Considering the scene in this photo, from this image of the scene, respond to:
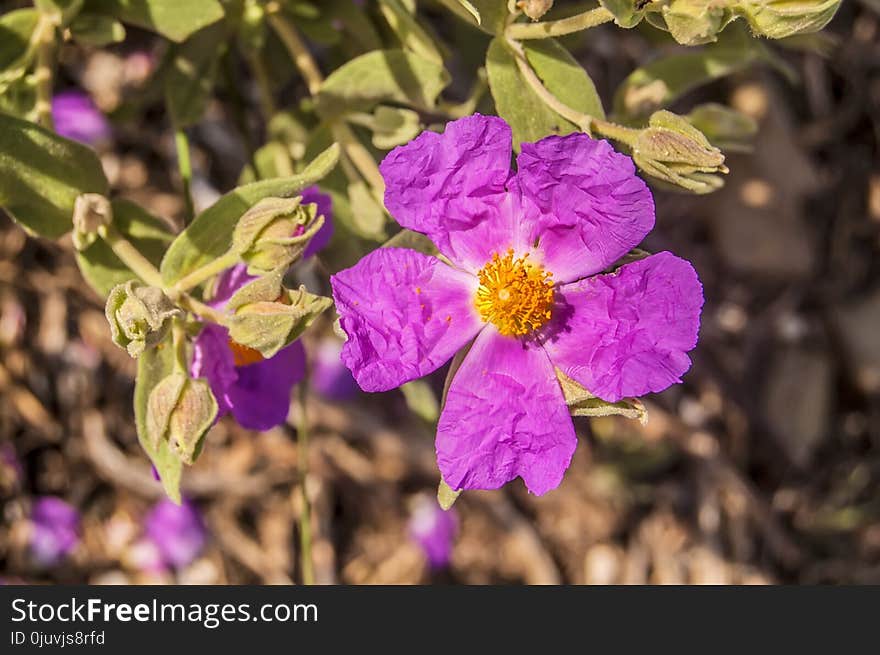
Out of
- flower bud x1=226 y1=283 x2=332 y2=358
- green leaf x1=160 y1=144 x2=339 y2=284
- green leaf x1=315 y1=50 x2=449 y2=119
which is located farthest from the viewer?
green leaf x1=315 y1=50 x2=449 y2=119

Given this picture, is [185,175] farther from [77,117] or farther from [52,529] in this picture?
[52,529]

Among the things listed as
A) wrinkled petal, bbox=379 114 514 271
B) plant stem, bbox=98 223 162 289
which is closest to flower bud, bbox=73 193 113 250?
plant stem, bbox=98 223 162 289

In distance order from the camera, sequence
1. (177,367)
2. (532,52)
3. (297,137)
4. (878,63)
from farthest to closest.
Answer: (878,63) → (297,137) → (532,52) → (177,367)

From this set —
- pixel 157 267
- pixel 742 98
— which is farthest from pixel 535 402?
pixel 742 98

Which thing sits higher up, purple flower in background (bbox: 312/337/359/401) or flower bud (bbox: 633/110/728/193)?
→ flower bud (bbox: 633/110/728/193)

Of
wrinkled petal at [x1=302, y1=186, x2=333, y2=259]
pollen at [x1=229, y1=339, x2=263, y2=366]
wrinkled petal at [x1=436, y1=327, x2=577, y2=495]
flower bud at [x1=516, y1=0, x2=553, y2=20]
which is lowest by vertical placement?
wrinkled petal at [x1=436, y1=327, x2=577, y2=495]

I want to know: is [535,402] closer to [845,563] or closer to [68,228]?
[68,228]

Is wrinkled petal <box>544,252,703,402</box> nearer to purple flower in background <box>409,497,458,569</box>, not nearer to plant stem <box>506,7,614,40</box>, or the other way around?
plant stem <box>506,7,614,40</box>
